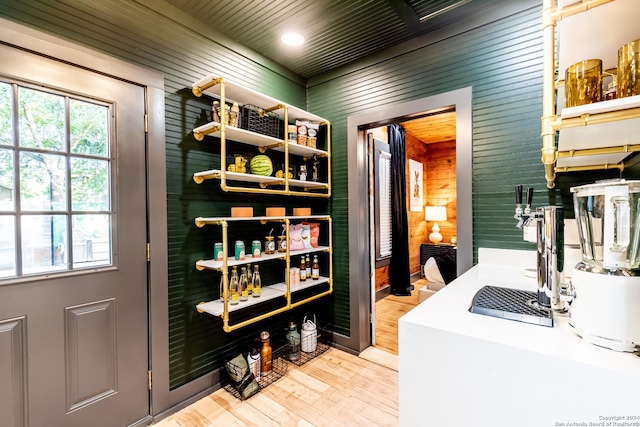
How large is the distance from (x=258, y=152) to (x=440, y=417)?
83.2 inches

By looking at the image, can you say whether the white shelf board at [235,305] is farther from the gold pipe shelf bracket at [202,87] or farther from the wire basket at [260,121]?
the gold pipe shelf bracket at [202,87]

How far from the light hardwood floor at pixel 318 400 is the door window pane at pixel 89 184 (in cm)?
138

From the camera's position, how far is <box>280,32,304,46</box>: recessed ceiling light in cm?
218

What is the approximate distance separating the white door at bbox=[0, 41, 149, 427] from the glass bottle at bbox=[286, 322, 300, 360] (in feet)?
3.66

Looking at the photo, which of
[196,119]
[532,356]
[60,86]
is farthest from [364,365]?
[60,86]

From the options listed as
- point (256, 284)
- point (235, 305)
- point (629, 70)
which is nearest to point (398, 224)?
point (256, 284)

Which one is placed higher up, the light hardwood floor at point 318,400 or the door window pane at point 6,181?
the door window pane at point 6,181

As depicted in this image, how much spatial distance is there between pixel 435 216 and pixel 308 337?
3.75m

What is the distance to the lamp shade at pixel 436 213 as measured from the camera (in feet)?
17.6

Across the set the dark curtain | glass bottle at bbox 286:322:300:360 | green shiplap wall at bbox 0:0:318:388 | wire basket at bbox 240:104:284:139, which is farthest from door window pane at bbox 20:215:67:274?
the dark curtain

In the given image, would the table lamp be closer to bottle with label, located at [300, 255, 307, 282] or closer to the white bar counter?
bottle with label, located at [300, 255, 307, 282]

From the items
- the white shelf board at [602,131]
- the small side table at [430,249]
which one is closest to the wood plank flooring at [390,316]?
the small side table at [430,249]

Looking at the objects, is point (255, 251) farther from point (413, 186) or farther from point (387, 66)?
point (413, 186)

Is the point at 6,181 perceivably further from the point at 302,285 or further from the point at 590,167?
the point at 590,167
